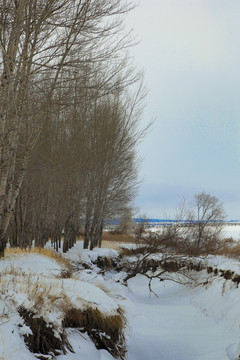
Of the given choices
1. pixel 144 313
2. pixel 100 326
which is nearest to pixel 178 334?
pixel 144 313

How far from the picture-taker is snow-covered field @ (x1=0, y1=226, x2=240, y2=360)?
4.44 meters

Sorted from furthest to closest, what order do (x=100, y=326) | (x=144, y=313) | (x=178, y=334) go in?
(x=144, y=313) < (x=178, y=334) < (x=100, y=326)

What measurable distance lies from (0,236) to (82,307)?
437 centimetres

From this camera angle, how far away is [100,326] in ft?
17.7

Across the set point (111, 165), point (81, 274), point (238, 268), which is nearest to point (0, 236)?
point (81, 274)

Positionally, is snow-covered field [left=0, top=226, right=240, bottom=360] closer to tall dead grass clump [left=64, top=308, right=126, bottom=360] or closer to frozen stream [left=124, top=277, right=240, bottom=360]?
frozen stream [left=124, top=277, right=240, bottom=360]

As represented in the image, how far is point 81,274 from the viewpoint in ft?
31.6

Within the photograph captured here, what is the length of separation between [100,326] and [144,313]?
4.23 meters

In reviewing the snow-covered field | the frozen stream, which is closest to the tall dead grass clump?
the snow-covered field

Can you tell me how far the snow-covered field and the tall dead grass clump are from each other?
0.13 m

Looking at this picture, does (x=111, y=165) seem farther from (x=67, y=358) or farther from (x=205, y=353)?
(x=67, y=358)

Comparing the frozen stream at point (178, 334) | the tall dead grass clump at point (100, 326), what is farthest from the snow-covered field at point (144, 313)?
the tall dead grass clump at point (100, 326)

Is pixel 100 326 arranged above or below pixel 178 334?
above

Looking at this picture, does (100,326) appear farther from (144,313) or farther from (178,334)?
(144,313)
